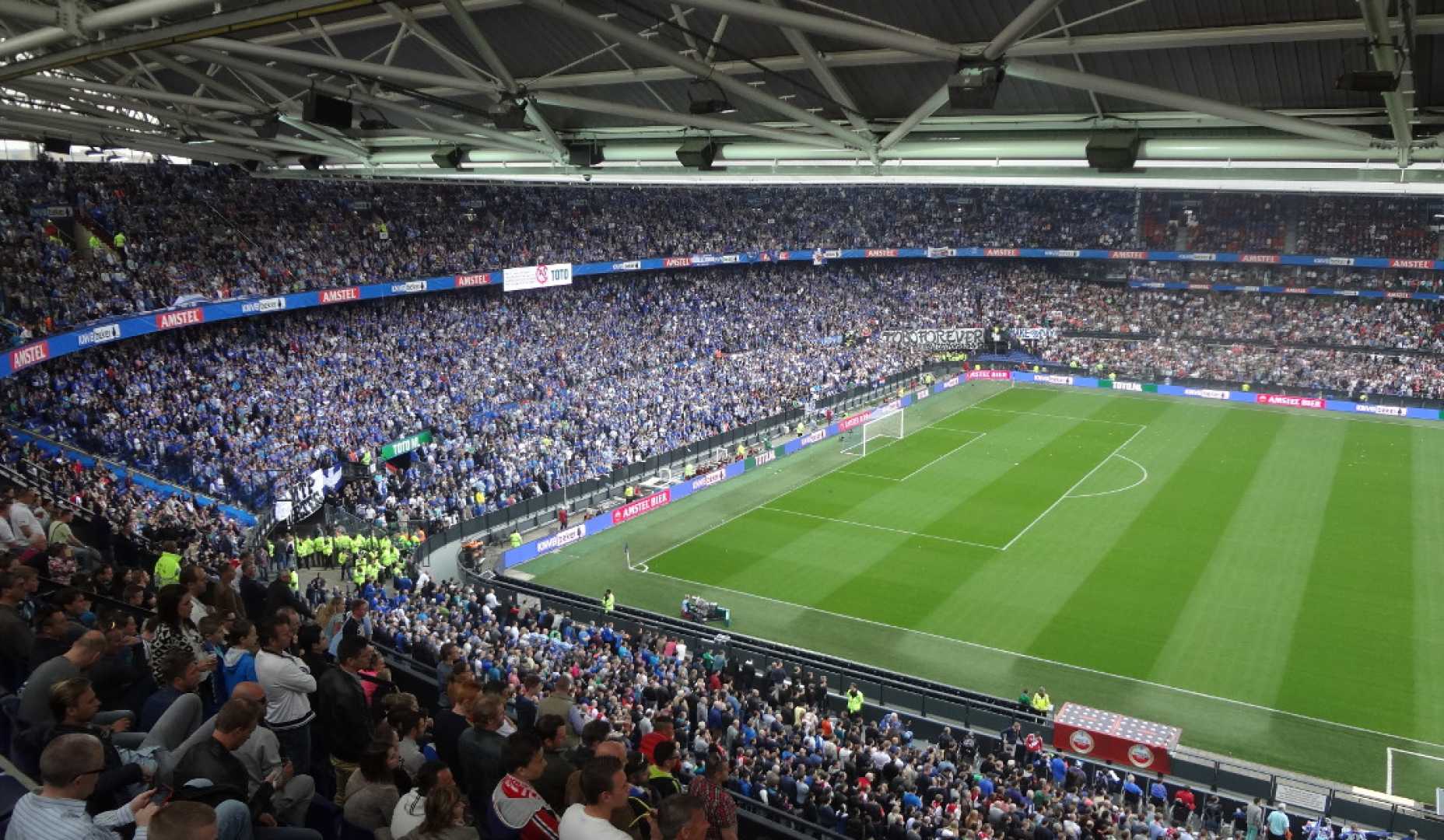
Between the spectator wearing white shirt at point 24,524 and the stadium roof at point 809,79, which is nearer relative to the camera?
the stadium roof at point 809,79

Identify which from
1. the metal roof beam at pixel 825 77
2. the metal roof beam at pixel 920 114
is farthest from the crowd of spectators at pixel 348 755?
the metal roof beam at pixel 920 114

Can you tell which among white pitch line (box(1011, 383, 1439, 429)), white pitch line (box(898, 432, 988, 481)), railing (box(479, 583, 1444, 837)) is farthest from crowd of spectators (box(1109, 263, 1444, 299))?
railing (box(479, 583, 1444, 837))

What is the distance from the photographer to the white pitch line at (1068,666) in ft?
65.0

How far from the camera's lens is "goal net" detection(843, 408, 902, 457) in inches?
1640

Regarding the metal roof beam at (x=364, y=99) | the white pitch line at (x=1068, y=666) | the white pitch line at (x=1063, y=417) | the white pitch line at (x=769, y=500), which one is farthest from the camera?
the white pitch line at (x=1063, y=417)

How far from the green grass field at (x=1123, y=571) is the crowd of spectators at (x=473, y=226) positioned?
1389cm

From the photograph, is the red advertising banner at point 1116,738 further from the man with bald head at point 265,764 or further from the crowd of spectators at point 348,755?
the man with bald head at point 265,764

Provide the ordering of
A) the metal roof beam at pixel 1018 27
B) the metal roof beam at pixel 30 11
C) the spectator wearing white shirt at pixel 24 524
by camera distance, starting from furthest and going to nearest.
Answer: the spectator wearing white shirt at pixel 24 524
the metal roof beam at pixel 30 11
the metal roof beam at pixel 1018 27

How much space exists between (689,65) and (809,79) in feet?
9.60

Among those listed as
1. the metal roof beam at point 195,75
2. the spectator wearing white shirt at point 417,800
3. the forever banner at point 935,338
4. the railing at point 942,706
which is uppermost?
the metal roof beam at point 195,75

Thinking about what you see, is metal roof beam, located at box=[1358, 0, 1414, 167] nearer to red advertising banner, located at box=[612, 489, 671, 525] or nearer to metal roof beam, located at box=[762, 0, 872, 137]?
metal roof beam, located at box=[762, 0, 872, 137]

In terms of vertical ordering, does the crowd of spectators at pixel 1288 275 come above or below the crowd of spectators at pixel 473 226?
below

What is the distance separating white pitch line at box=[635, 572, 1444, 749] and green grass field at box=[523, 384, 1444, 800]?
7 centimetres

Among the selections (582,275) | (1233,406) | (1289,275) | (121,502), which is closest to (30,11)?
(121,502)
